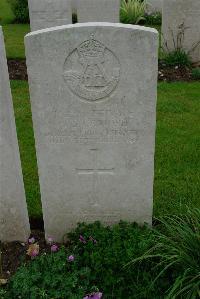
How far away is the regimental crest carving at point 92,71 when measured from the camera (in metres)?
3.08

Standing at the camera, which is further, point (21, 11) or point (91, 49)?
point (21, 11)

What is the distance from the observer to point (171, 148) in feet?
18.1

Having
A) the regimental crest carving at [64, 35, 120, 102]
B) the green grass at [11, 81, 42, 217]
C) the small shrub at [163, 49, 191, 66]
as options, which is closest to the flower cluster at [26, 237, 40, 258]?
the green grass at [11, 81, 42, 217]

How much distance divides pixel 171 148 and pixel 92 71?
2619 millimetres

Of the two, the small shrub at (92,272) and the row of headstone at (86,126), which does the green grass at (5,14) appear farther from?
the small shrub at (92,272)

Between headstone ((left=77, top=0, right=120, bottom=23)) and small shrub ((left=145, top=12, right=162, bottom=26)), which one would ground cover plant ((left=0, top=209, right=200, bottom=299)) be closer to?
headstone ((left=77, top=0, right=120, bottom=23))

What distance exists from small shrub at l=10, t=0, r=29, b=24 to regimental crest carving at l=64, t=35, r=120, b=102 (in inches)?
451

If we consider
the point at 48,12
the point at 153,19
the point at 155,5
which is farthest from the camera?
the point at 155,5

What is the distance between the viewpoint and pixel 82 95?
324cm

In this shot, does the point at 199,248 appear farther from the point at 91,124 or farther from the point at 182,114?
the point at 182,114

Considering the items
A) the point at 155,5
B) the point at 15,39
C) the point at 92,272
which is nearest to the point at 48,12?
the point at 15,39

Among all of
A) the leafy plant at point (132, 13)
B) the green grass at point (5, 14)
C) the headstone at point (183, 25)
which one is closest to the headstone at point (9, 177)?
the headstone at point (183, 25)

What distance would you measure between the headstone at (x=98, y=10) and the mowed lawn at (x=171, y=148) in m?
2.38

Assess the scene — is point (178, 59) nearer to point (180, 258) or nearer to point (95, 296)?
point (180, 258)
